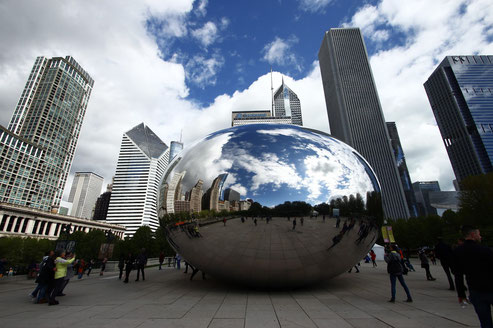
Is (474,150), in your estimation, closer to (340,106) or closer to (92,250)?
(340,106)

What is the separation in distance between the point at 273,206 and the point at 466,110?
19280cm

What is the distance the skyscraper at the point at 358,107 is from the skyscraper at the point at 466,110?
54090mm

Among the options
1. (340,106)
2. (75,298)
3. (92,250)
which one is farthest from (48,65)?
(75,298)

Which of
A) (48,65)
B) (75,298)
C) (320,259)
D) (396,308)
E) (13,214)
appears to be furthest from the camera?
(48,65)

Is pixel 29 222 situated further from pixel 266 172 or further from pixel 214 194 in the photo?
pixel 266 172

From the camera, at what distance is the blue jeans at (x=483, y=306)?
308cm

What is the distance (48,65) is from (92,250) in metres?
150

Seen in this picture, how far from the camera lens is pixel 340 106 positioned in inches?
5108

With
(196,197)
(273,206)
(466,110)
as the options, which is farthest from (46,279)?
(466,110)

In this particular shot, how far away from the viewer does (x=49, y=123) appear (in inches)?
5133

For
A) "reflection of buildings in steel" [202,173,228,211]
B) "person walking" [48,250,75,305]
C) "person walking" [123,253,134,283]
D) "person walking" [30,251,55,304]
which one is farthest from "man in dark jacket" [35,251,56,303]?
"reflection of buildings in steel" [202,173,228,211]

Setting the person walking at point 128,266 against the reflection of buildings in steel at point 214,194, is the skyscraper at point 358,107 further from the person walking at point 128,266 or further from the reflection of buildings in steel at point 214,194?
the reflection of buildings in steel at point 214,194

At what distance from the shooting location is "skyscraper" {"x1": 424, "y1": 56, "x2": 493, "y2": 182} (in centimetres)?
12750

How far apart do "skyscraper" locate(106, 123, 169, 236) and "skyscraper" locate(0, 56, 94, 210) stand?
38155 millimetres
